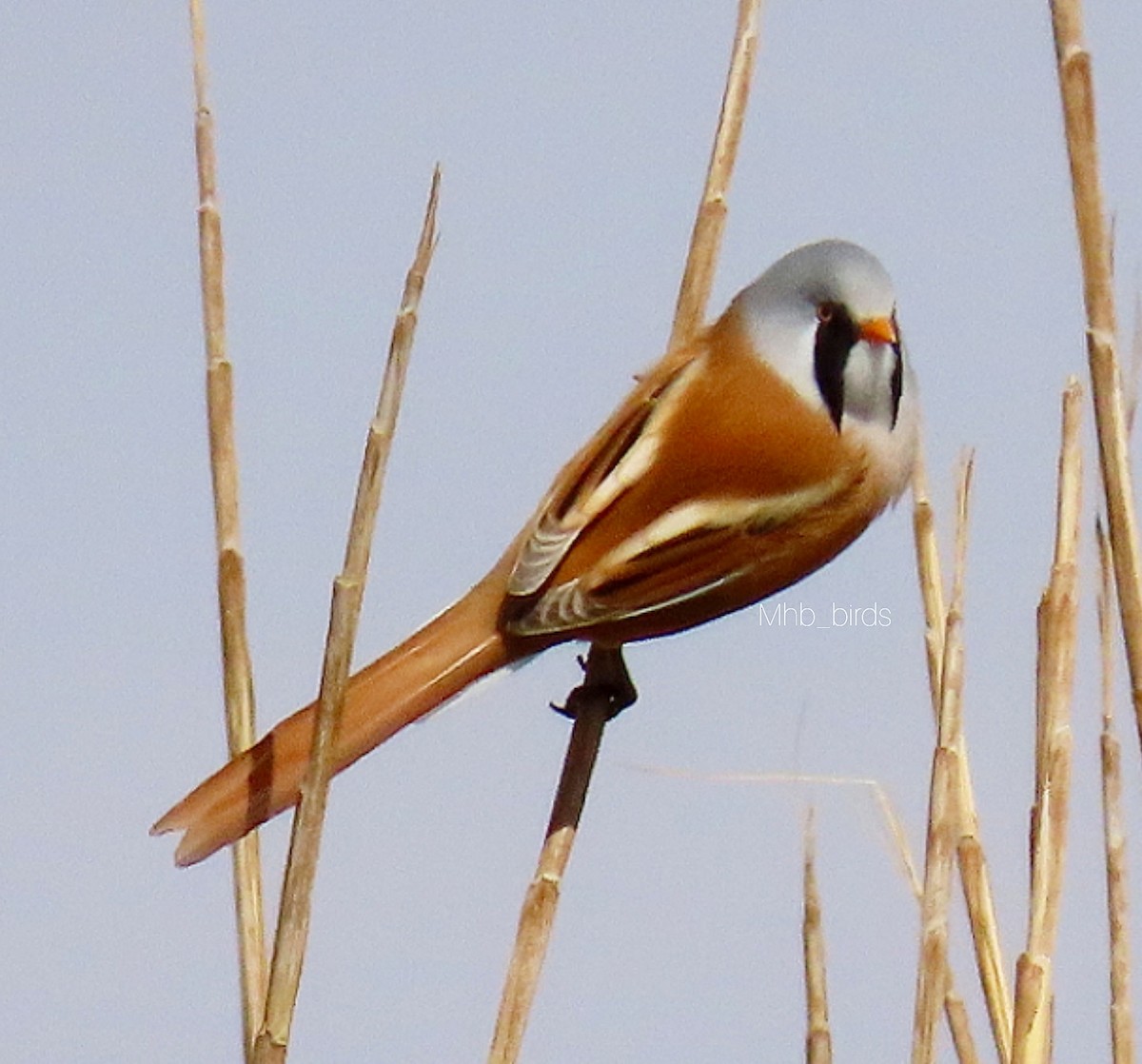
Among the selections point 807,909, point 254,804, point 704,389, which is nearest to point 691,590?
point 704,389

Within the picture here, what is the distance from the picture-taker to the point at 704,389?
214 centimetres

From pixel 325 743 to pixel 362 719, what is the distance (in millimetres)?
679

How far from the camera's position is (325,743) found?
1.28 metres

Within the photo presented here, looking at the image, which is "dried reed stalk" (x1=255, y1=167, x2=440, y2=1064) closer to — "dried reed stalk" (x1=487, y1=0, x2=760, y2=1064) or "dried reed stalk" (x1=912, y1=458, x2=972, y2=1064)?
"dried reed stalk" (x1=487, y1=0, x2=760, y2=1064)

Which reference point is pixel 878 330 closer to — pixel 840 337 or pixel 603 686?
pixel 840 337

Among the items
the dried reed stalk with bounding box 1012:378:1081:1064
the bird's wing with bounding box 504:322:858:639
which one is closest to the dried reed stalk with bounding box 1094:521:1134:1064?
the dried reed stalk with bounding box 1012:378:1081:1064

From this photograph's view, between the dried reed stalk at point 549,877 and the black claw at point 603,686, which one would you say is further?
the black claw at point 603,686

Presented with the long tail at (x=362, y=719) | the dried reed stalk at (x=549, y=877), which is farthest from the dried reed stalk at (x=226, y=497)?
the dried reed stalk at (x=549, y=877)

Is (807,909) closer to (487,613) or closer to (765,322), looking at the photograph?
(487,613)

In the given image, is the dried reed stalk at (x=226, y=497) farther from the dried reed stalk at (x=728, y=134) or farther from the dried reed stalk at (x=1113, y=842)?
the dried reed stalk at (x=1113, y=842)

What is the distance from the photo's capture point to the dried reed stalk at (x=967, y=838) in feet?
5.96

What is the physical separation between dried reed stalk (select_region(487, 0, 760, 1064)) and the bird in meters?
0.09

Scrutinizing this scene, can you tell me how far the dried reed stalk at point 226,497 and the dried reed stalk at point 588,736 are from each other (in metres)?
0.21

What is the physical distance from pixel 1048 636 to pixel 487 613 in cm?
61
